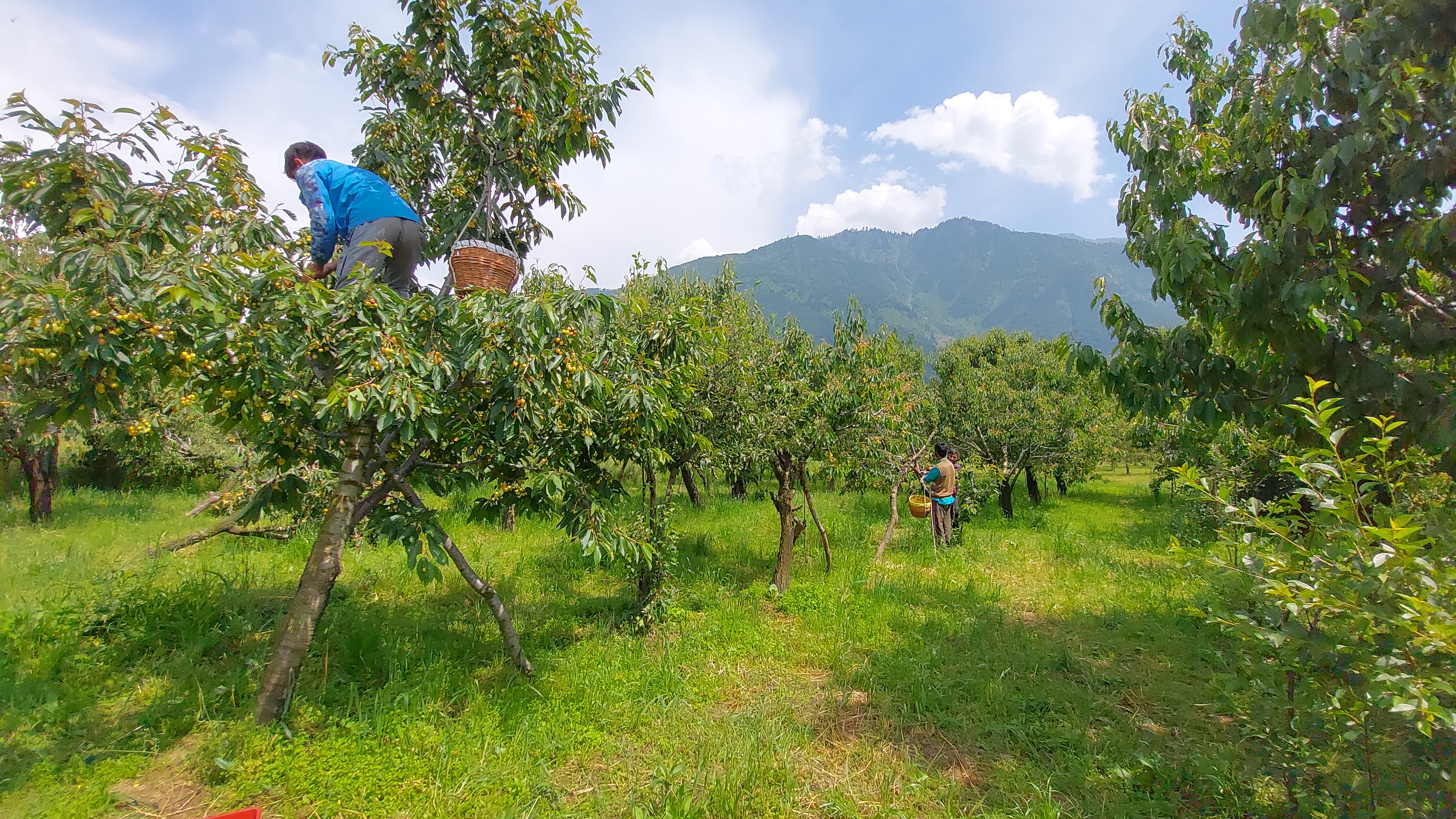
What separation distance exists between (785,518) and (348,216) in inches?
207

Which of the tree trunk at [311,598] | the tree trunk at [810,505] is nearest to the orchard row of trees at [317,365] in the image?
the tree trunk at [311,598]

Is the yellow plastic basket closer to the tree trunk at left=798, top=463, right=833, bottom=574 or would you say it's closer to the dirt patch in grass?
the tree trunk at left=798, top=463, right=833, bottom=574

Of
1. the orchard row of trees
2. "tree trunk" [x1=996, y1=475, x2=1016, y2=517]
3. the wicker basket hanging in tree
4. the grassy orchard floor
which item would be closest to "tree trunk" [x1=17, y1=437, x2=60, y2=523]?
the grassy orchard floor

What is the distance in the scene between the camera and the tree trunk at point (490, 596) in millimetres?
3805

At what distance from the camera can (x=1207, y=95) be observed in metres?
5.44

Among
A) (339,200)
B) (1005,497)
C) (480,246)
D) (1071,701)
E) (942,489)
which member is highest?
(339,200)

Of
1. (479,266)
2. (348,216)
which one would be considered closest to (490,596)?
(479,266)

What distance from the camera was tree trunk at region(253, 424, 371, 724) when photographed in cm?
349

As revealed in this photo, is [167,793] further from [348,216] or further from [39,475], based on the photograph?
[39,475]

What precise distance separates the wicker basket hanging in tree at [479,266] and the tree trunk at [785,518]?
4056 millimetres

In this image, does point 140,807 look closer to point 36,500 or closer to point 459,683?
point 459,683

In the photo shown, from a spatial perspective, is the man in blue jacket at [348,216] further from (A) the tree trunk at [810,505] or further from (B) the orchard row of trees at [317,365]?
(A) the tree trunk at [810,505]

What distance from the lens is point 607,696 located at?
434cm

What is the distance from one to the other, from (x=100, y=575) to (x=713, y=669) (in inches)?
235
